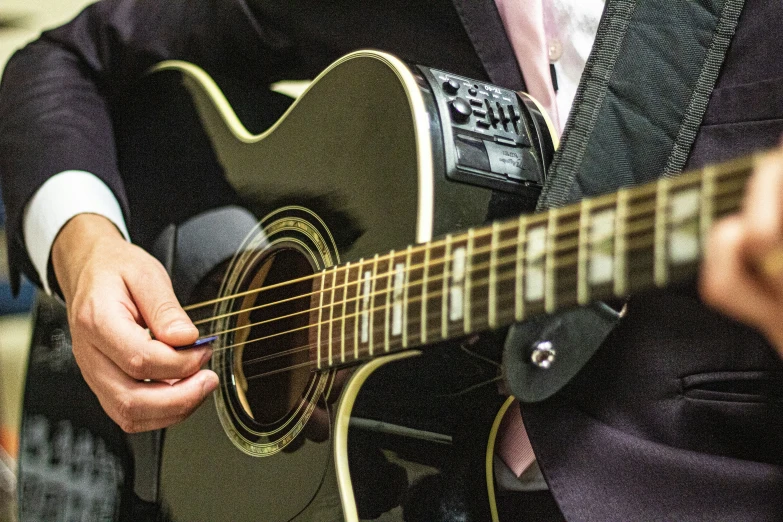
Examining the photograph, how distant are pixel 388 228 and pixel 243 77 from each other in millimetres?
622

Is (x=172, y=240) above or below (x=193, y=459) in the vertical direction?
above

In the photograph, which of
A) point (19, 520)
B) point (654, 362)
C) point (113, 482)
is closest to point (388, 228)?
point (654, 362)

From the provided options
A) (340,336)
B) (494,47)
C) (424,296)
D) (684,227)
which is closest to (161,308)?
(340,336)

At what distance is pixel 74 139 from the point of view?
3.45ft

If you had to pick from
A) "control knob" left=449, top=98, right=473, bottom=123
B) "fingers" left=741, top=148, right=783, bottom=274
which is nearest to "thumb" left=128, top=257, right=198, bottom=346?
"control knob" left=449, top=98, right=473, bottom=123

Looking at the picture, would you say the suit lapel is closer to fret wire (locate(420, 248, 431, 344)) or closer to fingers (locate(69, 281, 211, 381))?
fret wire (locate(420, 248, 431, 344))

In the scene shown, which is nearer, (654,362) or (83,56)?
(654,362)

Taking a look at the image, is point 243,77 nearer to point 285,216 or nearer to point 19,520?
point 285,216

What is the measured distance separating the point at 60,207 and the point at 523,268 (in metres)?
0.76

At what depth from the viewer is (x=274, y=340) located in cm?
76

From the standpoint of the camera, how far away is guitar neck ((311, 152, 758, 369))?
0.40 metres

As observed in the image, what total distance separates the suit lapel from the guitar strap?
0.53 feet

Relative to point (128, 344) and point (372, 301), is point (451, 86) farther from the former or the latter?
point (128, 344)

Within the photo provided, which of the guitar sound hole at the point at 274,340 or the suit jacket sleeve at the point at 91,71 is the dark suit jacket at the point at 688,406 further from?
the suit jacket sleeve at the point at 91,71
